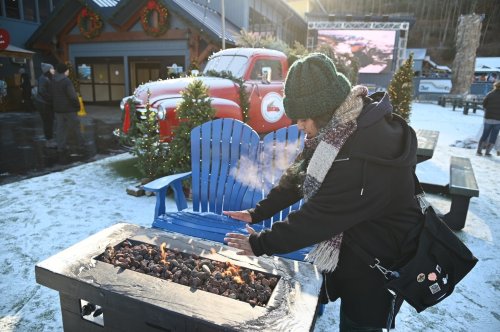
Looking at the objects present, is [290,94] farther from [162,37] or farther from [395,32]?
[395,32]

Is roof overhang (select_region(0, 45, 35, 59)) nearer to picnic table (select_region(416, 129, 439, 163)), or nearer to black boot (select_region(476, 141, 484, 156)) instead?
picnic table (select_region(416, 129, 439, 163))

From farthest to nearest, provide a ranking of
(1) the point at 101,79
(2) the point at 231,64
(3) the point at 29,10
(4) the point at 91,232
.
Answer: (1) the point at 101,79
(3) the point at 29,10
(2) the point at 231,64
(4) the point at 91,232

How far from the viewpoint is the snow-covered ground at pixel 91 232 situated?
2699 mm

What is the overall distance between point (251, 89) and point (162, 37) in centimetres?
1080

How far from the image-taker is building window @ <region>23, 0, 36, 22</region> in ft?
61.5

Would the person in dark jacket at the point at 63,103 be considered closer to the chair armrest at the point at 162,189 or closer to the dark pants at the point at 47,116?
the dark pants at the point at 47,116

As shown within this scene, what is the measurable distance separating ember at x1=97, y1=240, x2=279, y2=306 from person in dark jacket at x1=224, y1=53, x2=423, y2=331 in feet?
0.61

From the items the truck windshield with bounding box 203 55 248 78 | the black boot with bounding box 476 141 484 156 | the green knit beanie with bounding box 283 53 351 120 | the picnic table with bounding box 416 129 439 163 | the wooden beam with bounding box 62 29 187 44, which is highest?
the wooden beam with bounding box 62 29 187 44

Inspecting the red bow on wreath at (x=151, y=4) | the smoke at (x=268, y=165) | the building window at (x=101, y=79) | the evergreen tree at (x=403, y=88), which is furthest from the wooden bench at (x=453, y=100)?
the smoke at (x=268, y=165)

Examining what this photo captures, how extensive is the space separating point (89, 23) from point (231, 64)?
44.5 feet

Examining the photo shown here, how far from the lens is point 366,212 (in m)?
1.51

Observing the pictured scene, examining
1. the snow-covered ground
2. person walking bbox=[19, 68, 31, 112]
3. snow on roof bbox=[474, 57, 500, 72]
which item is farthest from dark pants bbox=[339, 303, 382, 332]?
snow on roof bbox=[474, 57, 500, 72]

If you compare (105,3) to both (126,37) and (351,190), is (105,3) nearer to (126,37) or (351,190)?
(126,37)

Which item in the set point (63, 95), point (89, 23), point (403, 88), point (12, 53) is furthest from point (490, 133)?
point (89, 23)
